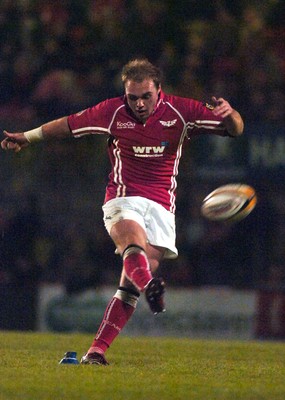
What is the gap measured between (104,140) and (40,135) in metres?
6.85

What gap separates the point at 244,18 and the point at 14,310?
5219mm

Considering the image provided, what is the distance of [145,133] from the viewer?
22.9 feet

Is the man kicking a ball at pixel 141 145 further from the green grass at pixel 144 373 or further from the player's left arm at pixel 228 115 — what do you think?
the green grass at pixel 144 373

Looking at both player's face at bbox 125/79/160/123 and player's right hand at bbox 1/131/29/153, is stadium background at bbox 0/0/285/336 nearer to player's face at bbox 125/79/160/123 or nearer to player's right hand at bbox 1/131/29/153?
player's right hand at bbox 1/131/29/153

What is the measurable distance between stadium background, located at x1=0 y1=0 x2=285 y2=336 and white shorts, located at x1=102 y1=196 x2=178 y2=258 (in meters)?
6.25

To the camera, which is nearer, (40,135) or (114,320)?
(114,320)

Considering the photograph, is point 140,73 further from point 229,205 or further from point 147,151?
point 229,205

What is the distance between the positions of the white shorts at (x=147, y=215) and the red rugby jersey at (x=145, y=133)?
0.07 meters

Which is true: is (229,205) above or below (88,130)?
below

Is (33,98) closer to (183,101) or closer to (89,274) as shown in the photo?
(89,274)

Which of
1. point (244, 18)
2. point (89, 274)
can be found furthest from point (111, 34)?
point (89, 274)

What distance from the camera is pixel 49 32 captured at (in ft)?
49.6

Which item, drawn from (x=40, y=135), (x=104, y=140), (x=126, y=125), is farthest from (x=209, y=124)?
(x=104, y=140)

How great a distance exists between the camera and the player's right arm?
7051 millimetres
